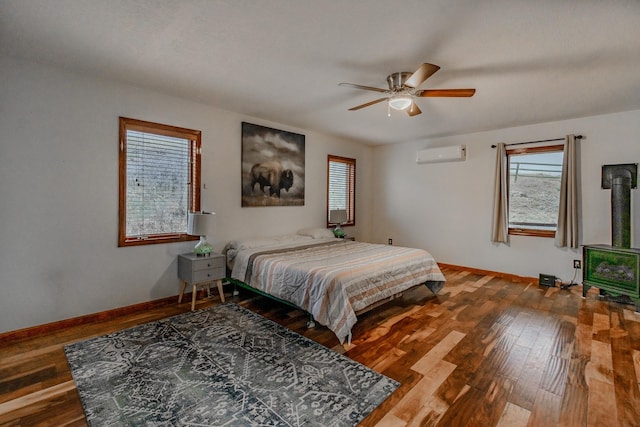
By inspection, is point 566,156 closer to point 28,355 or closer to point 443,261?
point 443,261

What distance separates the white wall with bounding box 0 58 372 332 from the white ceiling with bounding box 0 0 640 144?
25 centimetres

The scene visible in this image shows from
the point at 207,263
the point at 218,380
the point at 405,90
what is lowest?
the point at 218,380

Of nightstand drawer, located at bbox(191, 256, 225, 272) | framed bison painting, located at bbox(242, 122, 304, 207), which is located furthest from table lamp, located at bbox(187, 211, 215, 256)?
framed bison painting, located at bbox(242, 122, 304, 207)

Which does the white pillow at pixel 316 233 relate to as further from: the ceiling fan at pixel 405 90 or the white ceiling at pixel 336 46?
the ceiling fan at pixel 405 90

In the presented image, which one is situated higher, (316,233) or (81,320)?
(316,233)

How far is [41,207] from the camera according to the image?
2791mm

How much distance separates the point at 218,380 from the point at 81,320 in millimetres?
1976

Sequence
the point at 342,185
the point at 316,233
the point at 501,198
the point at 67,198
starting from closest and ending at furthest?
the point at 67,198, the point at 501,198, the point at 316,233, the point at 342,185

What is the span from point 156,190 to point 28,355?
6.15 ft

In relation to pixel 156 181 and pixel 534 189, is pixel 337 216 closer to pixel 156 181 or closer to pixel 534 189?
pixel 156 181

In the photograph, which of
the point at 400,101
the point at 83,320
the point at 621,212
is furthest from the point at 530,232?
the point at 83,320

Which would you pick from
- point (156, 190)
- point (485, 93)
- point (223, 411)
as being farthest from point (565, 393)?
point (156, 190)

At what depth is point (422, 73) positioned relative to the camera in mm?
2389

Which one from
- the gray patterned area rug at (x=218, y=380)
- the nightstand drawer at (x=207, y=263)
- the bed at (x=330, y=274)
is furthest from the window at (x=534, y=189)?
the nightstand drawer at (x=207, y=263)
